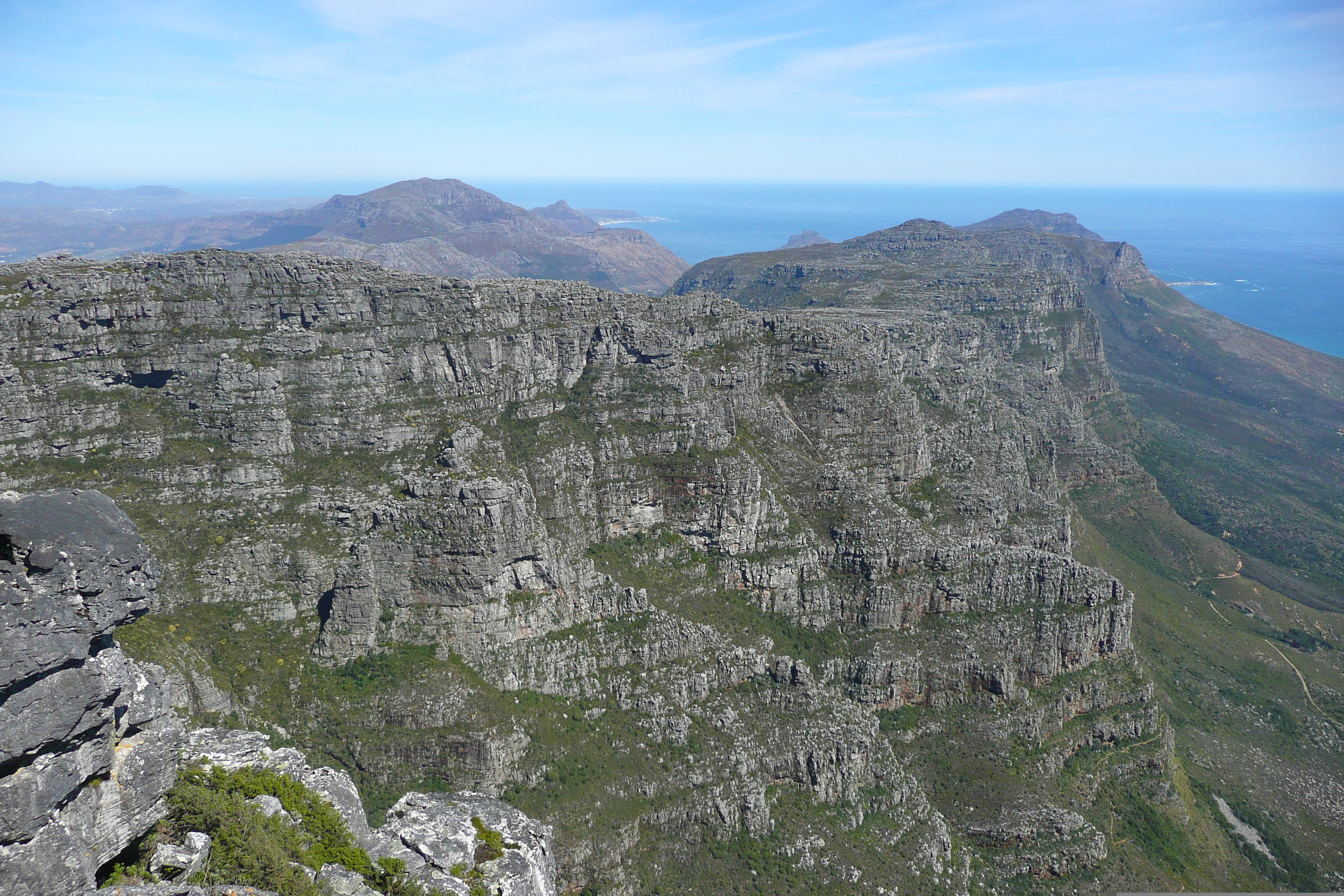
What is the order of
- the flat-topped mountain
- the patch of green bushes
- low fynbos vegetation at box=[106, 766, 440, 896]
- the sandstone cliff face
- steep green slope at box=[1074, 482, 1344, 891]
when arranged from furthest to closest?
steep green slope at box=[1074, 482, 1344, 891] → the patch of green bushes → the sandstone cliff face → the flat-topped mountain → low fynbos vegetation at box=[106, 766, 440, 896]

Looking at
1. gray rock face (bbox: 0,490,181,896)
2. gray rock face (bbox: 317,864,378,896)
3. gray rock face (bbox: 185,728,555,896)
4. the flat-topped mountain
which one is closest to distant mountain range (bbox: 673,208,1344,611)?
the flat-topped mountain

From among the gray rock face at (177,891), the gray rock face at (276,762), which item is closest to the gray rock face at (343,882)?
the gray rock face at (276,762)

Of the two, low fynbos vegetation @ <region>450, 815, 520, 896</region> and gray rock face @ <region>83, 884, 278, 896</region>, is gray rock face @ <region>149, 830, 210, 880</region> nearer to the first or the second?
gray rock face @ <region>83, 884, 278, 896</region>

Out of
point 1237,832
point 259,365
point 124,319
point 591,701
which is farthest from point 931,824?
point 124,319

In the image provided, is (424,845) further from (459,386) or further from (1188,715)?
(1188,715)

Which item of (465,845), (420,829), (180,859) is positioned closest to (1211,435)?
(465,845)

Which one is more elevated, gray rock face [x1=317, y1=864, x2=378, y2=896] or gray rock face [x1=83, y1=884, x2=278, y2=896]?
gray rock face [x1=83, y1=884, x2=278, y2=896]

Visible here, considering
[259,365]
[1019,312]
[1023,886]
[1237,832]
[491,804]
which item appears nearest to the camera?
[491,804]
